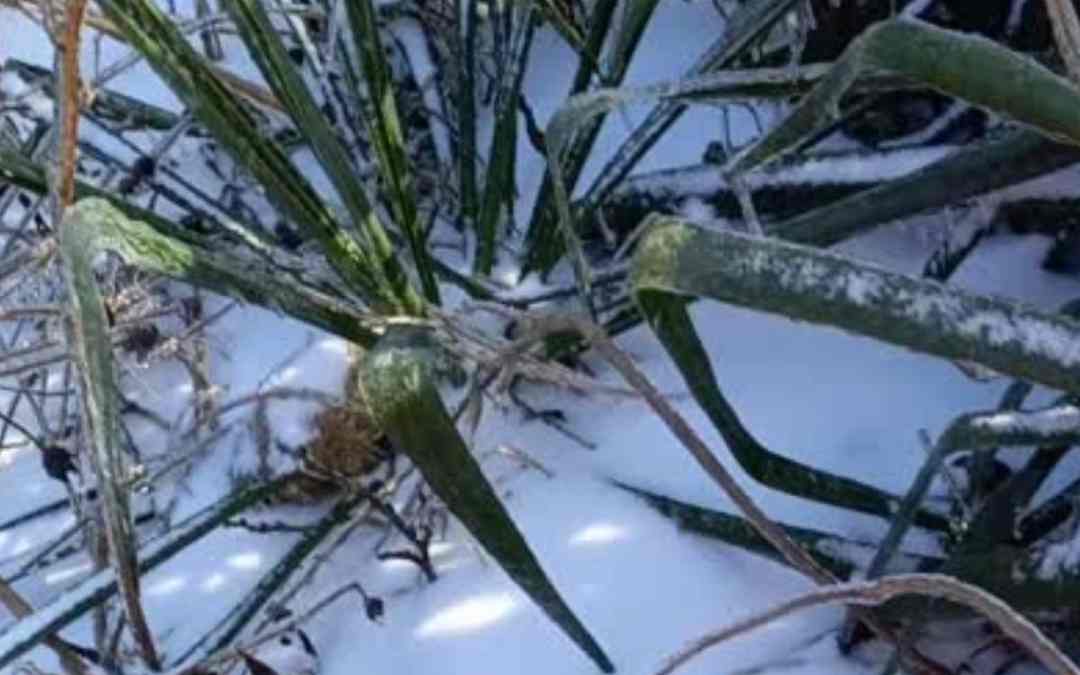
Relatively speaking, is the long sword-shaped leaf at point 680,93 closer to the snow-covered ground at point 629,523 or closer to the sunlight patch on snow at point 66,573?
the snow-covered ground at point 629,523

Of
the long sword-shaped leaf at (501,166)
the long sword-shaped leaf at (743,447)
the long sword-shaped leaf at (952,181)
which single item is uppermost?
the long sword-shaped leaf at (501,166)

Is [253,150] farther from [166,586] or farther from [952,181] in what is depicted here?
[952,181]

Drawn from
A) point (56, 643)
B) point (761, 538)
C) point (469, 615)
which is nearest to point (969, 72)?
point (761, 538)

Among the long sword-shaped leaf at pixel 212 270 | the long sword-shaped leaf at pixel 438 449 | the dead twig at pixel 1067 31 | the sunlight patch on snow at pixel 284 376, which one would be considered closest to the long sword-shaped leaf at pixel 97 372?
the long sword-shaped leaf at pixel 212 270

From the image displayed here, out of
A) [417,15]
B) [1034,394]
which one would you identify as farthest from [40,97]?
[1034,394]

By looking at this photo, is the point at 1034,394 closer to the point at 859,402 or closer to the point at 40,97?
the point at 859,402

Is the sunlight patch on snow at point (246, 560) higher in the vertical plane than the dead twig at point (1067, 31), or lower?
higher
